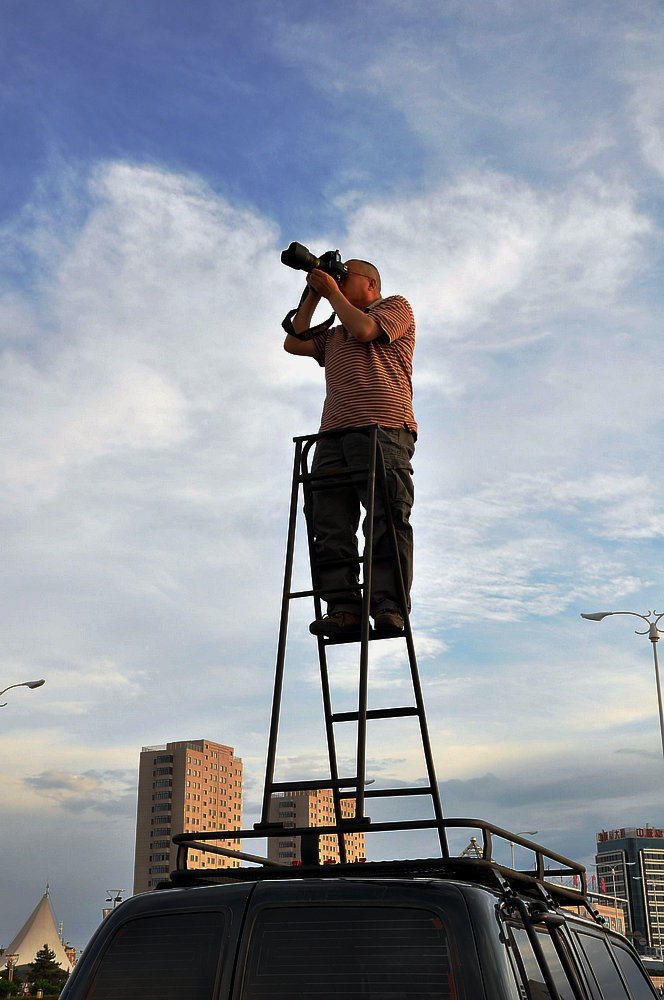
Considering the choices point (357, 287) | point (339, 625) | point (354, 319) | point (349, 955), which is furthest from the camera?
point (357, 287)

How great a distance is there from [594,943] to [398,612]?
1.96 meters

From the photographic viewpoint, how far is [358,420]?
5922 millimetres

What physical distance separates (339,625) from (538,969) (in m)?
2.74

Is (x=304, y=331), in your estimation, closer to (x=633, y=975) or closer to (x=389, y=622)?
(x=389, y=622)

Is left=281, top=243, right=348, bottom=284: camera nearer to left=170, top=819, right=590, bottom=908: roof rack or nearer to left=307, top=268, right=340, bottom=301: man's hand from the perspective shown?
left=307, top=268, right=340, bottom=301: man's hand

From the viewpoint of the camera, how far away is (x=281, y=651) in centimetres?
520

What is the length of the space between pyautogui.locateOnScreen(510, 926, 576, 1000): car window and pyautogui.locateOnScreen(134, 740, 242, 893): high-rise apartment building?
412ft

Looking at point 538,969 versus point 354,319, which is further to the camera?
point 354,319

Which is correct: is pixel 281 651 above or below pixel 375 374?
below

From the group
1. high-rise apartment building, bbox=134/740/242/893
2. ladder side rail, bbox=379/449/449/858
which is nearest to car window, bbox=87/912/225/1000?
ladder side rail, bbox=379/449/449/858

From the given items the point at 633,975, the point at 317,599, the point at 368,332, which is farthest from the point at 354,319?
the point at 633,975

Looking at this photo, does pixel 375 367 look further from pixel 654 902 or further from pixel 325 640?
pixel 654 902

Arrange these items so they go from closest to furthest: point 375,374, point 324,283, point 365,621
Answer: point 365,621, point 324,283, point 375,374

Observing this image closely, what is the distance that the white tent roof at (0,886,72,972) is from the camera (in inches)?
4254
